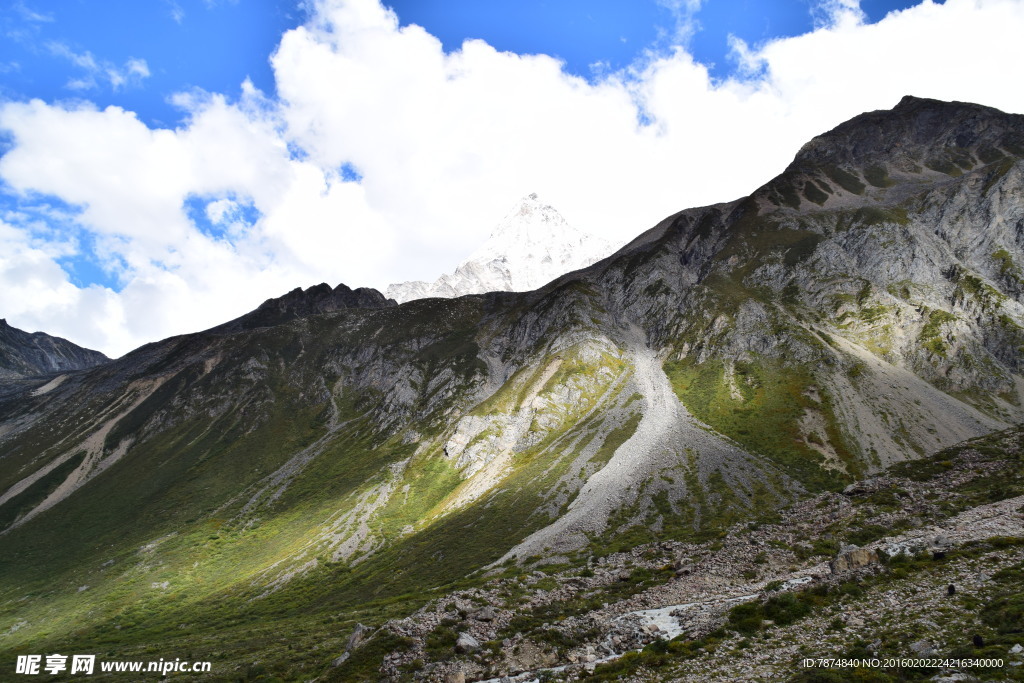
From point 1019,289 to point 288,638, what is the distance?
25558 centimetres

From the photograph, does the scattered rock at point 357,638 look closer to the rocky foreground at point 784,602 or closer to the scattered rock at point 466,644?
the rocky foreground at point 784,602

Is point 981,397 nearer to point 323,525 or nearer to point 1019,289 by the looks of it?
point 1019,289

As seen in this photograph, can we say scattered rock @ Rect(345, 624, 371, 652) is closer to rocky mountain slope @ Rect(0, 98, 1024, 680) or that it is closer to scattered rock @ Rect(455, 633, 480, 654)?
rocky mountain slope @ Rect(0, 98, 1024, 680)

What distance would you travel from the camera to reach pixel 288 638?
73500mm

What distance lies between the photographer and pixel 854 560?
4225cm

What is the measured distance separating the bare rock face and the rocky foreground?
154mm

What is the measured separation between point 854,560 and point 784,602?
7.85 m

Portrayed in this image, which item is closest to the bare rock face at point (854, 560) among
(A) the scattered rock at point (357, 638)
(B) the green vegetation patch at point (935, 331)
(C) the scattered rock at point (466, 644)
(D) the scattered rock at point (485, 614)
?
(C) the scattered rock at point (466, 644)

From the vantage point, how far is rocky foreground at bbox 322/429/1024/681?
30.5 metres

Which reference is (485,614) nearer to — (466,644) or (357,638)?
(466,644)

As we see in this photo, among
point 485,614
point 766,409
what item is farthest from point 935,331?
point 485,614

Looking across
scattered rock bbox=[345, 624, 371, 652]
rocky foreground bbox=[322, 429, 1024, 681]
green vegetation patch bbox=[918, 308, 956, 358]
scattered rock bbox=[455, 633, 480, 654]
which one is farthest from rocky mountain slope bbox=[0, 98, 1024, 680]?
scattered rock bbox=[345, 624, 371, 652]

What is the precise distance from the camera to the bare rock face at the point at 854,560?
1645 inches

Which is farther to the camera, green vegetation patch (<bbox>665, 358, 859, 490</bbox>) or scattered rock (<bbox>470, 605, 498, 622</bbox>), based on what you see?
green vegetation patch (<bbox>665, 358, 859, 490</bbox>)
